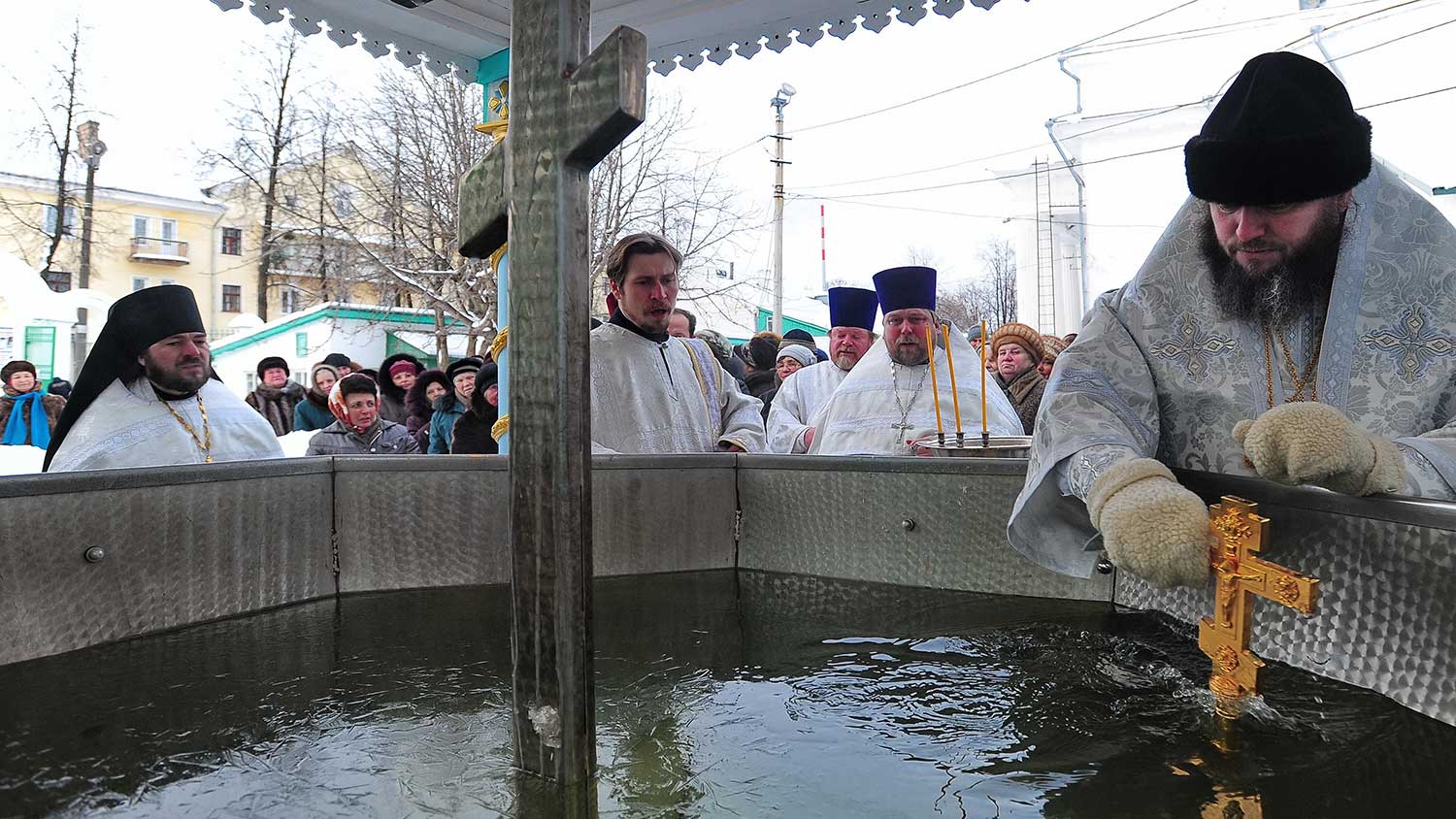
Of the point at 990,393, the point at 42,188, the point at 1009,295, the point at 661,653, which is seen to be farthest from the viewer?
the point at 1009,295

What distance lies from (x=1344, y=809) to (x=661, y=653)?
1290 mm

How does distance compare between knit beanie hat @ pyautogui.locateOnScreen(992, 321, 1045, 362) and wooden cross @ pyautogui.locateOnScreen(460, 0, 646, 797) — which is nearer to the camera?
wooden cross @ pyautogui.locateOnScreen(460, 0, 646, 797)

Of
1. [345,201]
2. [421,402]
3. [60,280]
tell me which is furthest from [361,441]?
[60,280]

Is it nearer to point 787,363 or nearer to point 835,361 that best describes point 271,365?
point 787,363

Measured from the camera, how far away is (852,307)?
19.7 feet

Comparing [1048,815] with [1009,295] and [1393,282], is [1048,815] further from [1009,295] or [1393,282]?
[1009,295]

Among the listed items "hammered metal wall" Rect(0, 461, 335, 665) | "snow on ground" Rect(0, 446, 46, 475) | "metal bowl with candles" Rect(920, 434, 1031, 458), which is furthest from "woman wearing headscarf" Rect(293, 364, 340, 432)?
"metal bowl with candles" Rect(920, 434, 1031, 458)

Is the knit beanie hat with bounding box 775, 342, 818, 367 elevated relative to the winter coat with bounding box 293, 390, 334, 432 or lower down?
A: elevated

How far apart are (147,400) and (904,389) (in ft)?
11.0

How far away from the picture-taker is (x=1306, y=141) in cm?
177

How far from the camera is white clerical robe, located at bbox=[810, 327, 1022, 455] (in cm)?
490

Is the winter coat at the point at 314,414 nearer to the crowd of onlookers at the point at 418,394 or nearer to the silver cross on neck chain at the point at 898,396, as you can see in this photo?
the crowd of onlookers at the point at 418,394

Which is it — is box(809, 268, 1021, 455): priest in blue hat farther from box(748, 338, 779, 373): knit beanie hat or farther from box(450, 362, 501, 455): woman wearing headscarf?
box(748, 338, 779, 373): knit beanie hat

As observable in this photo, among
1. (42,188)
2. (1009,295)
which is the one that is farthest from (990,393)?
(1009,295)
